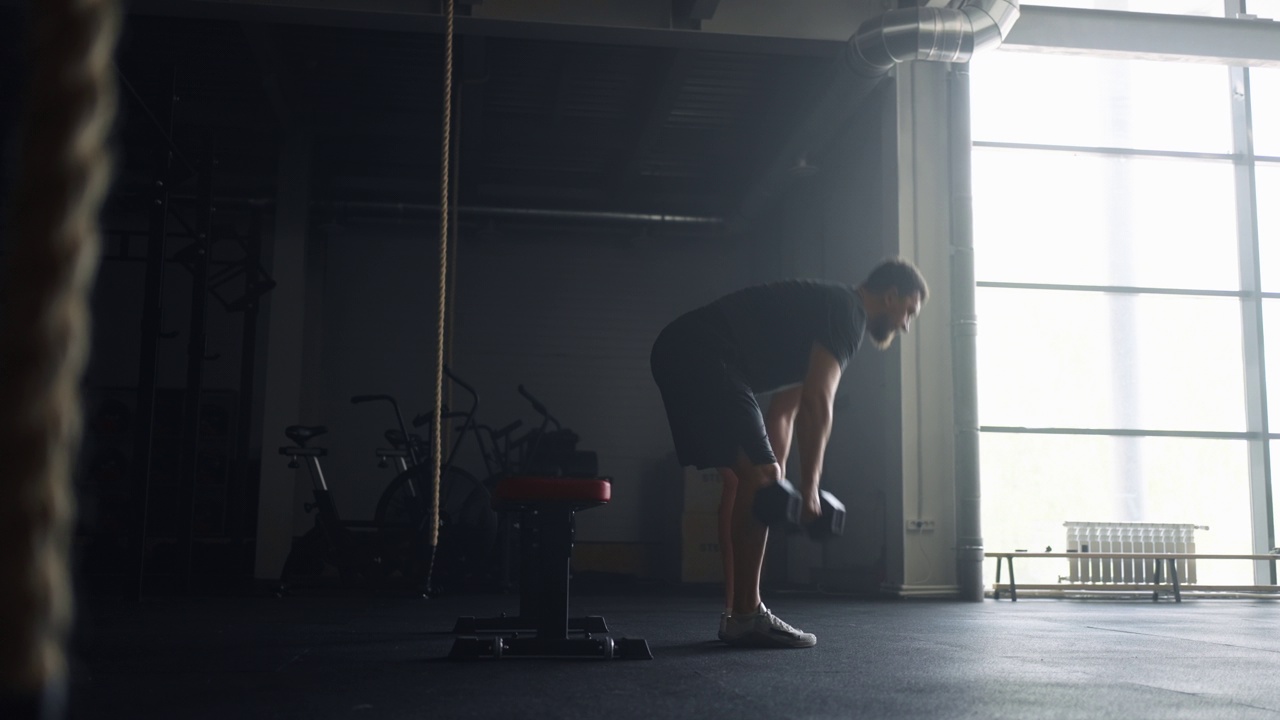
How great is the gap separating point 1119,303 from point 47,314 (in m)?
8.81

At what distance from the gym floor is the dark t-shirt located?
2.71ft

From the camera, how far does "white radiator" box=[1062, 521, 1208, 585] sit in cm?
767

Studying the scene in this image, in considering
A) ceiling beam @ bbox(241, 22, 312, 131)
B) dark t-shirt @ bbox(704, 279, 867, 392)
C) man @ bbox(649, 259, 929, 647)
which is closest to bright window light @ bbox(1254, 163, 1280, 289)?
man @ bbox(649, 259, 929, 647)

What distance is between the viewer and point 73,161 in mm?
323

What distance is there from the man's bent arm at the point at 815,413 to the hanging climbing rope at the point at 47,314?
2741 mm

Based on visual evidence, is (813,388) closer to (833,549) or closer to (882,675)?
(882,675)

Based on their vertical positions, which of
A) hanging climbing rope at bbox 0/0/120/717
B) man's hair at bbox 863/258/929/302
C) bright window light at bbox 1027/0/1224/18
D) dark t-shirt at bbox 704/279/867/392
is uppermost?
bright window light at bbox 1027/0/1224/18

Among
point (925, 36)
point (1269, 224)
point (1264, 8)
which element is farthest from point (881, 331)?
point (1264, 8)

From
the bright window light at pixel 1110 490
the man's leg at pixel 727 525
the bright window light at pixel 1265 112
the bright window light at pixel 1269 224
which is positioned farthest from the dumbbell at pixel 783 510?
the bright window light at pixel 1265 112

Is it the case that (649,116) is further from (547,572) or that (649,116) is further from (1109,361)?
(547,572)

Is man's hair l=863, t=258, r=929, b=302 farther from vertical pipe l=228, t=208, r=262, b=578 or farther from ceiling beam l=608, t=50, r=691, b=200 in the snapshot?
vertical pipe l=228, t=208, r=262, b=578

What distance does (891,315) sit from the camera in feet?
10.8

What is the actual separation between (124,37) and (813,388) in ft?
21.1

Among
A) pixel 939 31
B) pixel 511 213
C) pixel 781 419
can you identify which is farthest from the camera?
pixel 511 213
